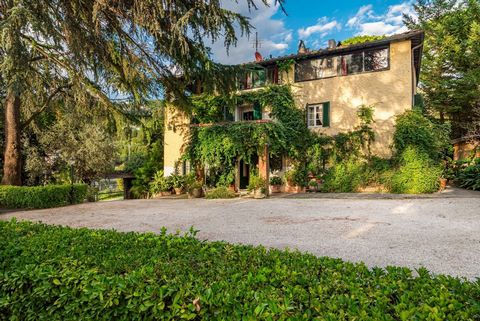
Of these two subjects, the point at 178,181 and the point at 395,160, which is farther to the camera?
the point at 178,181

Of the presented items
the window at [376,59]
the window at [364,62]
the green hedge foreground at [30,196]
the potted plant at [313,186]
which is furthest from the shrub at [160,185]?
the window at [376,59]

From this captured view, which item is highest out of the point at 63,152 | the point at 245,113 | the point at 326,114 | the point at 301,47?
the point at 301,47

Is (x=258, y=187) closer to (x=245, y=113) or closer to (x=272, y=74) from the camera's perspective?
(x=245, y=113)

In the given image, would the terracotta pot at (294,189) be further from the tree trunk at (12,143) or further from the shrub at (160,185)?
the tree trunk at (12,143)

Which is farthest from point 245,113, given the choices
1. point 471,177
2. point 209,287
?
point 209,287

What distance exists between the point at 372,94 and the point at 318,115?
291 cm

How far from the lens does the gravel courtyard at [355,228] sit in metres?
4.68

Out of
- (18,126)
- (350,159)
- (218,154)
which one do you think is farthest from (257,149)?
(18,126)

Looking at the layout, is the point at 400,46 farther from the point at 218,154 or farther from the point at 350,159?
the point at 218,154

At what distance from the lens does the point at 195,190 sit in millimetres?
16031

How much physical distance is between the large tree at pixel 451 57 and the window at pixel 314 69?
11273mm

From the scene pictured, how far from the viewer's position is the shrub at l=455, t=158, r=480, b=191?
48.8ft

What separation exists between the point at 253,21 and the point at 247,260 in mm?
7679

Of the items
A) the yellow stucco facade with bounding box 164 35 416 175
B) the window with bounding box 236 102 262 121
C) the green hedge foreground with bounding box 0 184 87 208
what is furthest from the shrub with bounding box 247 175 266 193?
the green hedge foreground with bounding box 0 184 87 208
